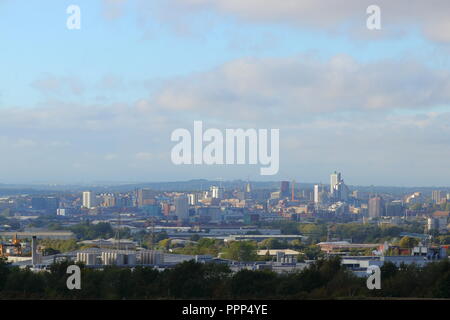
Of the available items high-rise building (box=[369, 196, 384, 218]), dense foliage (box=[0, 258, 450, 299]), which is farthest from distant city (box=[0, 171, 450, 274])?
dense foliage (box=[0, 258, 450, 299])

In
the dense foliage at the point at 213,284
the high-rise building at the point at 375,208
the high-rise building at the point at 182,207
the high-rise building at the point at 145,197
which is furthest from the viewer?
the high-rise building at the point at 375,208

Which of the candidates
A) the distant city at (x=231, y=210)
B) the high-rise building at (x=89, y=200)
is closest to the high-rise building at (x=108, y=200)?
the distant city at (x=231, y=210)

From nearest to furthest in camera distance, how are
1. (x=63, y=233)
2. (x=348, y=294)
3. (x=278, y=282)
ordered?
1. (x=348, y=294)
2. (x=278, y=282)
3. (x=63, y=233)

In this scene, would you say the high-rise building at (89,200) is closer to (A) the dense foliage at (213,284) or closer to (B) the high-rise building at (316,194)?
(B) the high-rise building at (316,194)

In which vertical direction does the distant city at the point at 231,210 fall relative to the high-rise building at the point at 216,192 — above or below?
below

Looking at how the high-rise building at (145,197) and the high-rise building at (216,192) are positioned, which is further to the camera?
the high-rise building at (145,197)
